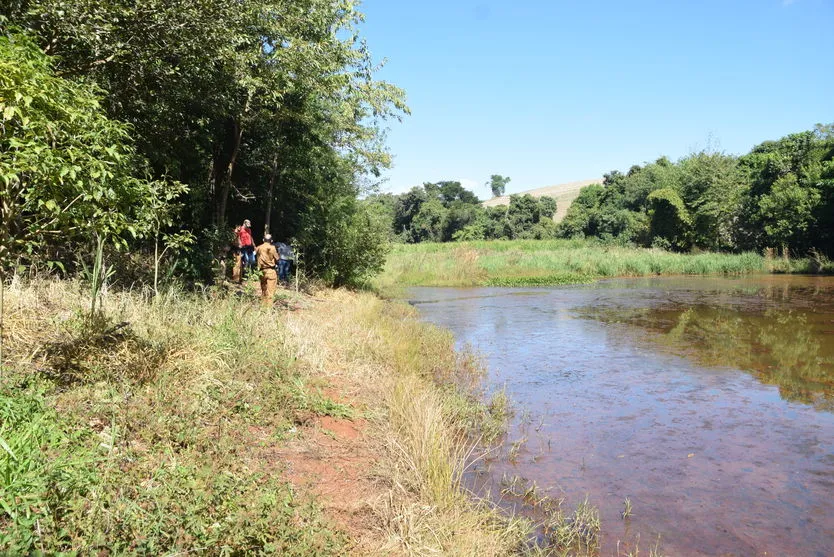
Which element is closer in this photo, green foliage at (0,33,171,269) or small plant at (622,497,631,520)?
green foliage at (0,33,171,269)

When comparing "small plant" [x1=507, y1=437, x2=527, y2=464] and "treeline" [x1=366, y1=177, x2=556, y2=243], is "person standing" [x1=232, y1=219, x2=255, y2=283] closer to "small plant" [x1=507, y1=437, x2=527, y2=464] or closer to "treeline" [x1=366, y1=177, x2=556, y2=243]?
"small plant" [x1=507, y1=437, x2=527, y2=464]

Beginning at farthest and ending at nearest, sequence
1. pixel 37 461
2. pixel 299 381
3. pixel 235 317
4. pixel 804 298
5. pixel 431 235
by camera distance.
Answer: pixel 431 235 < pixel 804 298 < pixel 235 317 < pixel 299 381 < pixel 37 461

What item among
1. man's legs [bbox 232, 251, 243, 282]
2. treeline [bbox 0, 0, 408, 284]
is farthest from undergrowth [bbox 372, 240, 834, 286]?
man's legs [bbox 232, 251, 243, 282]

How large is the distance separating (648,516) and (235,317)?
5.44m

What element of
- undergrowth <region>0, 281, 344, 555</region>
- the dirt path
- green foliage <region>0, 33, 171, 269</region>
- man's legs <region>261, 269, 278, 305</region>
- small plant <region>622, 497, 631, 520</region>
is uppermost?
green foliage <region>0, 33, 171, 269</region>

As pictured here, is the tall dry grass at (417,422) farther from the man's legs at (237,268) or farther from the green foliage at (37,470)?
the man's legs at (237,268)

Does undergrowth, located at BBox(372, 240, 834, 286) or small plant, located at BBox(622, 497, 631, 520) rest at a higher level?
undergrowth, located at BBox(372, 240, 834, 286)

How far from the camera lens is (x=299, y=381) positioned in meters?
6.67

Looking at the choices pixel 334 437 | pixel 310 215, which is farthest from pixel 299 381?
pixel 310 215

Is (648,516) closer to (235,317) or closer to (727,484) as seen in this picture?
(727,484)

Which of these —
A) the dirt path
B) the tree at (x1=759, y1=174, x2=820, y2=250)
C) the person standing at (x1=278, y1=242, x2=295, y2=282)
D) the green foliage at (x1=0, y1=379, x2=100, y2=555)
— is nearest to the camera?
the green foliage at (x1=0, y1=379, x2=100, y2=555)

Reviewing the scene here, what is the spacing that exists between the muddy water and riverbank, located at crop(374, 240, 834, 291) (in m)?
14.2

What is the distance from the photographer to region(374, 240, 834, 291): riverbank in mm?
32031

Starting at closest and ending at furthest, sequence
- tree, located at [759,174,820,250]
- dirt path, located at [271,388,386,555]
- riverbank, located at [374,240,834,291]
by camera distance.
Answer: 1. dirt path, located at [271,388,386,555]
2. riverbank, located at [374,240,834,291]
3. tree, located at [759,174,820,250]
